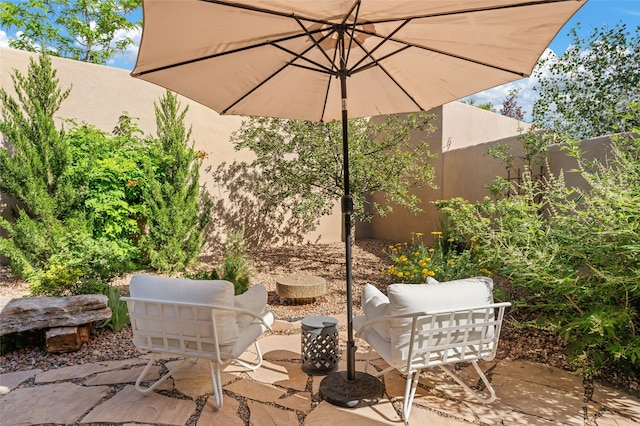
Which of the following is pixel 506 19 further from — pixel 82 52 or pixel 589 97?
pixel 82 52

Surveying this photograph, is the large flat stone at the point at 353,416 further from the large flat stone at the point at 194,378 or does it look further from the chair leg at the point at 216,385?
the large flat stone at the point at 194,378

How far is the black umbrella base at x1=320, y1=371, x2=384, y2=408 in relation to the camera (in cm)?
261

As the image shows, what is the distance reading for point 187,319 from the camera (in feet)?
8.18

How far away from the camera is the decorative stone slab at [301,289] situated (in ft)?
16.6

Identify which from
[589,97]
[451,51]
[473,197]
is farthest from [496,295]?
[589,97]

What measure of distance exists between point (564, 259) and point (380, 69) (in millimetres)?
2229

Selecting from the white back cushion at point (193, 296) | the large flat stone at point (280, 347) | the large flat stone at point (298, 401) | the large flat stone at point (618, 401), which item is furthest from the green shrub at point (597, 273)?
the white back cushion at point (193, 296)

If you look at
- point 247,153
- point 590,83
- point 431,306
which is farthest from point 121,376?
point 590,83

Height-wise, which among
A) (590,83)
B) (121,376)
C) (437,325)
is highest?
(590,83)

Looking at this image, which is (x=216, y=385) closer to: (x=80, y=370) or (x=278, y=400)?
(x=278, y=400)

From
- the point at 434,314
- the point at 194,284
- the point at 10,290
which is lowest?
Answer: the point at 10,290

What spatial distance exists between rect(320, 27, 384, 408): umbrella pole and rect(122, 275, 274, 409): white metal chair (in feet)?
2.37

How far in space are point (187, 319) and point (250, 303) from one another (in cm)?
53

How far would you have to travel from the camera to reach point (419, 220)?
27.3ft
